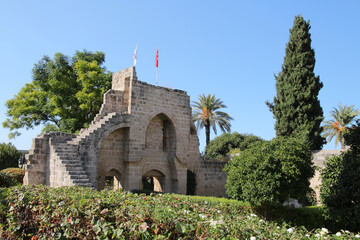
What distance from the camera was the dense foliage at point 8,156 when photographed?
2580cm

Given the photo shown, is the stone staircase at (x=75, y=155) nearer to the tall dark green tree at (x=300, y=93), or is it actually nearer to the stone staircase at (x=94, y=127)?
the stone staircase at (x=94, y=127)

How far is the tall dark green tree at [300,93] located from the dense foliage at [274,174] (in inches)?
365

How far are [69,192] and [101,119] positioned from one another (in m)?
9.91

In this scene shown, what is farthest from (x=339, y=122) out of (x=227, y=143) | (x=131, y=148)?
(x=131, y=148)

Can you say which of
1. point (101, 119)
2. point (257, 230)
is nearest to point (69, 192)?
point (257, 230)

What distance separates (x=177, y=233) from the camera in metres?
4.43

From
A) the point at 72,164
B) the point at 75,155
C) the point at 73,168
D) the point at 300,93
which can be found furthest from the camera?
the point at 300,93

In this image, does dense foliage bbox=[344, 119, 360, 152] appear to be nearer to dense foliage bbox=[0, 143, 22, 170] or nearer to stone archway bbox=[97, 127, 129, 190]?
stone archway bbox=[97, 127, 129, 190]

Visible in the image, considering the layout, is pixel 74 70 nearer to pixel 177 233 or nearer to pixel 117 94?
pixel 117 94

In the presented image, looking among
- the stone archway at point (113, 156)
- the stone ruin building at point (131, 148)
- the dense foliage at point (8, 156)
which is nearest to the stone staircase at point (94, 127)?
the stone ruin building at point (131, 148)

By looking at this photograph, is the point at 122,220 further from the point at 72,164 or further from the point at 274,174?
→ the point at 72,164

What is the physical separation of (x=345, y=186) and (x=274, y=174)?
2.64m

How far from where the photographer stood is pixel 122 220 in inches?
198

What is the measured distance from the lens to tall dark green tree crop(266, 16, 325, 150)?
842 inches
